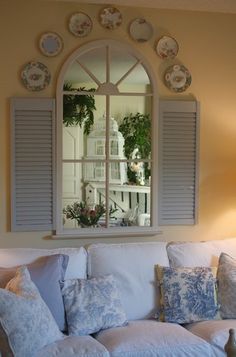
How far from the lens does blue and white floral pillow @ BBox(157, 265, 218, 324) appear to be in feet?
9.75

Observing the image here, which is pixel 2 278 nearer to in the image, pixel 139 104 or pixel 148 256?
pixel 148 256

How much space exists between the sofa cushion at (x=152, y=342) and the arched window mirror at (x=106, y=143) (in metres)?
0.99

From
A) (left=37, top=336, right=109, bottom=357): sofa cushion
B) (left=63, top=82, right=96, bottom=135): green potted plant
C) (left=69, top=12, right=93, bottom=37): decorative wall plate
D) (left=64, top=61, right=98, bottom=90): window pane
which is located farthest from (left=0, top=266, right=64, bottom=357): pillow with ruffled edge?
(left=69, top=12, right=93, bottom=37): decorative wall plate

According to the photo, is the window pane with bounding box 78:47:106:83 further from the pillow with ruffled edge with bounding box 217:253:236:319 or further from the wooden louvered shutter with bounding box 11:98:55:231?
the pillow with ruffled edge with bounding box 217:253:236:319

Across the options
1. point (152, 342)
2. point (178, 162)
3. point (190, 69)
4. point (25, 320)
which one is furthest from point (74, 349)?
point (190, 69)

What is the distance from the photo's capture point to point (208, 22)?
3.74 metres

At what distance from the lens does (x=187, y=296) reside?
2.99 metres

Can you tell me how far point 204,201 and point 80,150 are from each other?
3.41ft

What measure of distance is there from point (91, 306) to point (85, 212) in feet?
3.12

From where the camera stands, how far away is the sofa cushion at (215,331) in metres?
2.67

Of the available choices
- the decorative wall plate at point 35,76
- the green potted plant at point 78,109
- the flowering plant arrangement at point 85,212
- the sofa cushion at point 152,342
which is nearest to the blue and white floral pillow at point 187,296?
the sofa cushion at point 152,342

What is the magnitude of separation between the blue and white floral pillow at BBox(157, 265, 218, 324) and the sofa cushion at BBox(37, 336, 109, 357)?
57 centimetres

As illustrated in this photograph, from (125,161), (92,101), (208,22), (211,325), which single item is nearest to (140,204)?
(125,161)

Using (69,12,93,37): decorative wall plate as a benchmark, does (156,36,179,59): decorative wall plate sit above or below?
below
